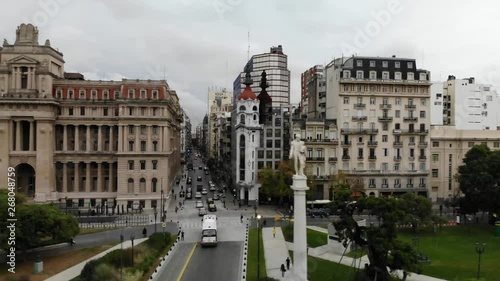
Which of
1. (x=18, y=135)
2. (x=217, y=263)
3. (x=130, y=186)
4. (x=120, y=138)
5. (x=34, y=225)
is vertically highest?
(x=18, y=135)

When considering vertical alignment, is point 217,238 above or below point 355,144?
below

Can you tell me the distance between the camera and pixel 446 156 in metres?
86.4

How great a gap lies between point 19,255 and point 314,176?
48941 mm

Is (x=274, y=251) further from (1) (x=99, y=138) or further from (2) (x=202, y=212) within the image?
(1) (x=99, y=138)

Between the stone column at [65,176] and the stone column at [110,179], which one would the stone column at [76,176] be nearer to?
the stone column at [65,176]

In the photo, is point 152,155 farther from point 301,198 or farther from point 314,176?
point 301,198

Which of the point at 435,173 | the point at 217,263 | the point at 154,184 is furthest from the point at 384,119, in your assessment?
the point at 217,263

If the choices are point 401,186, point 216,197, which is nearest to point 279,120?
point 216,197

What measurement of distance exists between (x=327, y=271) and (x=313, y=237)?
13.7 m

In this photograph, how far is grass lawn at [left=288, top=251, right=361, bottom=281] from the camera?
40.8m

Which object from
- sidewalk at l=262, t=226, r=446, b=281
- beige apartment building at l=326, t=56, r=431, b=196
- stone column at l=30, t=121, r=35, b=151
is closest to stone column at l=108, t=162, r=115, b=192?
stone column at l=30, t=121, r=35, b=151

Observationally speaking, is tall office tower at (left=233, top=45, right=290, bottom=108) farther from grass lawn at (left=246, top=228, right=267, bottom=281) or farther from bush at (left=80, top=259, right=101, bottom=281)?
bush at (left=80, top=259, right=101, bottom=281)

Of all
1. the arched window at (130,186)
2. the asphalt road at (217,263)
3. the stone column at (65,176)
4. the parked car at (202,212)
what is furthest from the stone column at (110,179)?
the asphalt road at (217,263)

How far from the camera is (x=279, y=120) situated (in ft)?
281
